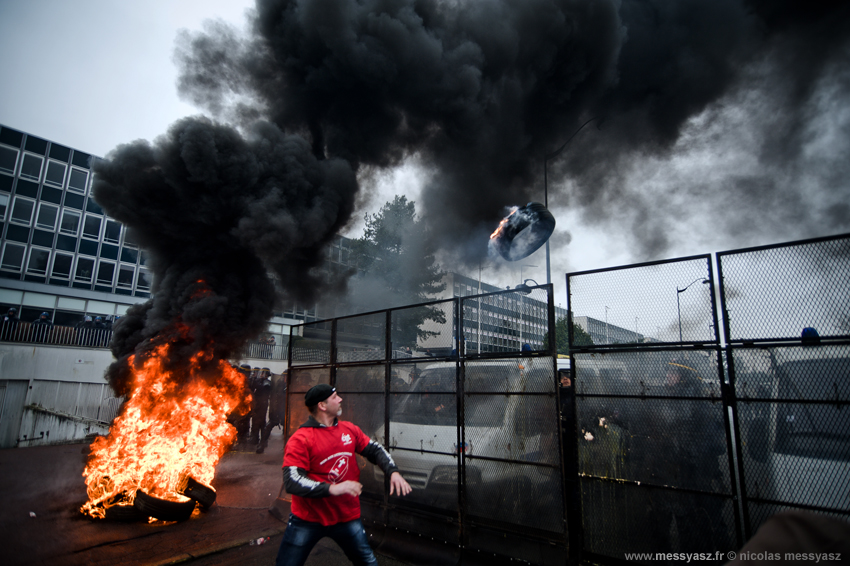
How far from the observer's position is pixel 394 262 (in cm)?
2525

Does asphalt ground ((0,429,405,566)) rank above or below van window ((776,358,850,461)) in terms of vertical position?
below

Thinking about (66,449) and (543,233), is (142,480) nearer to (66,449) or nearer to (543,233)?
(543,233)

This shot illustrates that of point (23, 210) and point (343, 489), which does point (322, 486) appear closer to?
point (343, 489)

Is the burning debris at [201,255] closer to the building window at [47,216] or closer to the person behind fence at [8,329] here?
the person behind fence at [8,329]

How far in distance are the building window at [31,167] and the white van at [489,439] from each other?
1218 inches

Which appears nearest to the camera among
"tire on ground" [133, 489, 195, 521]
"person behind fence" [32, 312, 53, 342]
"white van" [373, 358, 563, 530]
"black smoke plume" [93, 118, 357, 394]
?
"white van" [373, 358, 563, 530]

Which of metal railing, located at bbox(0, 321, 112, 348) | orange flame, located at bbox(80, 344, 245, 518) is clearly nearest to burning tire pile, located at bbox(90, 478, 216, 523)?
orange flame, located at bbox(80, 344, 245, 518)

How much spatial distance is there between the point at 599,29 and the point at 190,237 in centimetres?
926

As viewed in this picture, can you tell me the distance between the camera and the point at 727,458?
3.46 m

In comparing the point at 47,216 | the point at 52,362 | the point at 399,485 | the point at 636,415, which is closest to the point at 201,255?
the point at 399,485

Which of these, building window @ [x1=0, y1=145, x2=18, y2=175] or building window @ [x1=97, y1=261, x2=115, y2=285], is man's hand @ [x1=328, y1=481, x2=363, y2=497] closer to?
building window @ [x1=97, y1=261, x2=115, y2=285]

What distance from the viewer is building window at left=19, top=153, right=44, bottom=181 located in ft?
82.0

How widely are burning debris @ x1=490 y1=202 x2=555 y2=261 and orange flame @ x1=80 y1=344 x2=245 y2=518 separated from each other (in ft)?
20.1

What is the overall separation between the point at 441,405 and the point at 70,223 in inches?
1233
